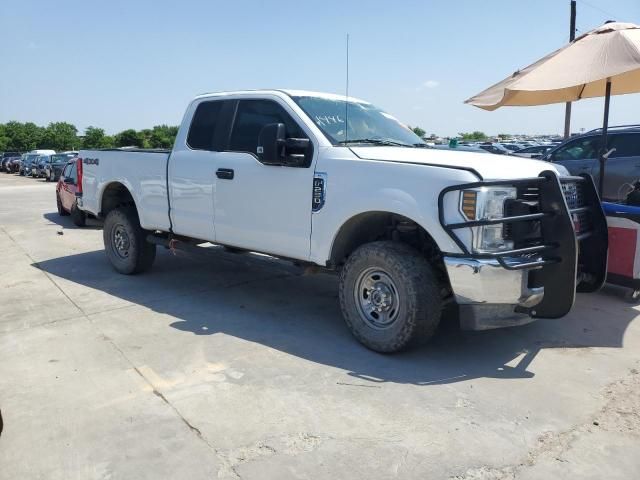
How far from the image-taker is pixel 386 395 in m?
3.72

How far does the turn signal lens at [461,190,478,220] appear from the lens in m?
3.74

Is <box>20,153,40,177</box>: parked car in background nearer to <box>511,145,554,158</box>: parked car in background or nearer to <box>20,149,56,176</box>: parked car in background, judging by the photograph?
<box>20,149,56,176</box>: parked car in background

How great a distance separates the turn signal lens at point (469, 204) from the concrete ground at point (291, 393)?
1.18 meters

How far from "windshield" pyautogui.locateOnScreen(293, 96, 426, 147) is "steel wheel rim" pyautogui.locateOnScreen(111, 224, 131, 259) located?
3.09 meters

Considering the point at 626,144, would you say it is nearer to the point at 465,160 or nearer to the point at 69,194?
the point at 465,160

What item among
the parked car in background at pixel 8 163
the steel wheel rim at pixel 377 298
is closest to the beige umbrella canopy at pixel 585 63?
the steel wheel rim at pixel 377 298

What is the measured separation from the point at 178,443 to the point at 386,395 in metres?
1.37

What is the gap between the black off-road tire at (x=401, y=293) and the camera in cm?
411

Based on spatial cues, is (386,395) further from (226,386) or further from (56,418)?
(56,418)

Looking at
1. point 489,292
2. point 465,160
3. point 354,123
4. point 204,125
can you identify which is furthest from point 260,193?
point 489,292

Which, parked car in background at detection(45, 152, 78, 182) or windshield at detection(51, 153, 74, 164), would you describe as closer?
parked car in background at detection(45, 152, 78, 182)

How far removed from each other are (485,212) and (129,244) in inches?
182

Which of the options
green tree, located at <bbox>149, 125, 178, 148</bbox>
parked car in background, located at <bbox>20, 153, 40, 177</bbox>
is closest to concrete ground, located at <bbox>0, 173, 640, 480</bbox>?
parked car in background, located at <bbox>20, 153, 40, 177</bbox>

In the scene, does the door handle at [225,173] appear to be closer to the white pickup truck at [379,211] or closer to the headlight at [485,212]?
the white pickup truck at [379,211]
